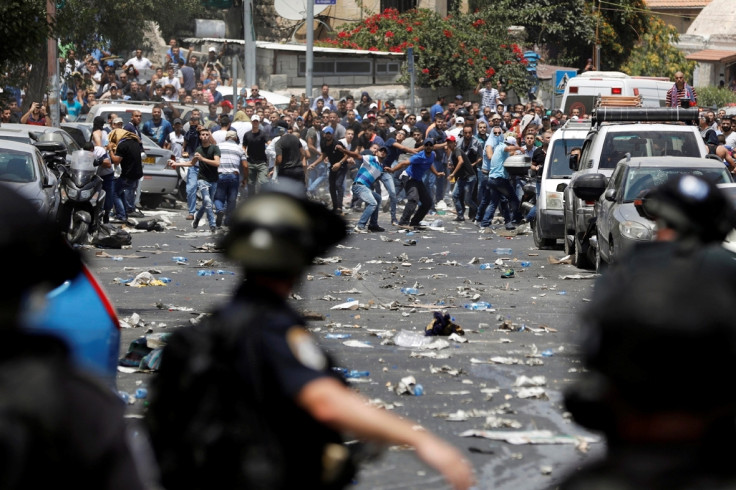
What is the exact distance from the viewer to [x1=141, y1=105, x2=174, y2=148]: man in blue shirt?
2522 centimetres

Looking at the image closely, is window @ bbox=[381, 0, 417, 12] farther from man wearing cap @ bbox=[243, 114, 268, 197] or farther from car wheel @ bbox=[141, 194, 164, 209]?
man wearing cap @ bbox=[243, 114, 268, 197]

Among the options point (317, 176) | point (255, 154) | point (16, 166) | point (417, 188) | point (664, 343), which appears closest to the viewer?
point (664, 343)

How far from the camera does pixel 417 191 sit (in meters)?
21.9

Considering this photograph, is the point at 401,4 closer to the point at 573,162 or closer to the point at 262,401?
the point at 573,162

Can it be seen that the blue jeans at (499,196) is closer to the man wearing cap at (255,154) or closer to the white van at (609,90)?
the man wearing cap at (255,154)

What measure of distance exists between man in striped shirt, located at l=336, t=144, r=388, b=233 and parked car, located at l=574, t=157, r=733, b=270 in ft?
23.6

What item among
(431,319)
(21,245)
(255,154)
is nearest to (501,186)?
(255,154)

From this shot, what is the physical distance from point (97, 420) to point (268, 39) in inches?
1735

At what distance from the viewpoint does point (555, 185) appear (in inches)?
A: 725

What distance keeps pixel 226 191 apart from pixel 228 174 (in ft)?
1.21

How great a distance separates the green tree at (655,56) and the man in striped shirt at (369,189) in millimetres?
31023

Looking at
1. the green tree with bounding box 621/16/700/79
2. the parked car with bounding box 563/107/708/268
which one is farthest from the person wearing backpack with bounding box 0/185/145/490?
the green tree with bounding box 621/16/700/79

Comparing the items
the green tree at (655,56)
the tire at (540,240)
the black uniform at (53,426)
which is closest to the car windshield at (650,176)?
the tire at (540,240)

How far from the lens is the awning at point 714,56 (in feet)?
225
